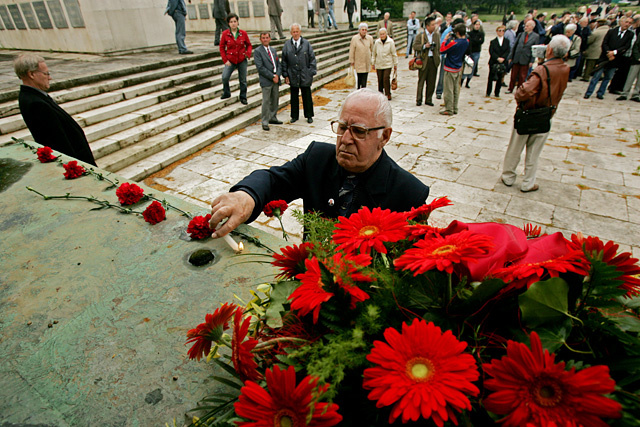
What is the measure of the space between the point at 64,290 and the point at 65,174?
4.71 feet

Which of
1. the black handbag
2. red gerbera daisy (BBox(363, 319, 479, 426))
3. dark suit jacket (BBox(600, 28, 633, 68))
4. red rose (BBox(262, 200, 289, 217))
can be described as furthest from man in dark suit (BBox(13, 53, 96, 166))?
dark suit jacket (BBox(600, 28, 633, 68))

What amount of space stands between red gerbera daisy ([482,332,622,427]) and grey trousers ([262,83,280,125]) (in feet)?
26.2

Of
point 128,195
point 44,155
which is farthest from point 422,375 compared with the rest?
point 44,155

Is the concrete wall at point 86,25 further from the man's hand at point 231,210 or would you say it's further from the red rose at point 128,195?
the man's hand at point 231,210

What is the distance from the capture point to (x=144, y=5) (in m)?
10.5

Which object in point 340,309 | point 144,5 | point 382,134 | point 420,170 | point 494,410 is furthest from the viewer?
point 144,5

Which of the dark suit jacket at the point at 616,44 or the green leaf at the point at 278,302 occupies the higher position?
the green leaf at the point at 278,302

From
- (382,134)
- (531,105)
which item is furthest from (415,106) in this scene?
(382,134)

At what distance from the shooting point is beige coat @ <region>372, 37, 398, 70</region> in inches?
366

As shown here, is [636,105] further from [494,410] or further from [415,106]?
[494,410]

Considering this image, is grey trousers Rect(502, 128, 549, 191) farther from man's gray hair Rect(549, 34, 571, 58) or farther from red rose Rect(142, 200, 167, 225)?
red rose Rect(142, 200, 167, 225)

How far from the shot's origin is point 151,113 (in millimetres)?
7363

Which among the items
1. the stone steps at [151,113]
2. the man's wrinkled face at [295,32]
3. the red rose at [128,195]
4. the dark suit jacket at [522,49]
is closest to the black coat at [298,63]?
the man's wrinkled face at [295,32]

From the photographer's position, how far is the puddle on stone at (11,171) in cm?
255
